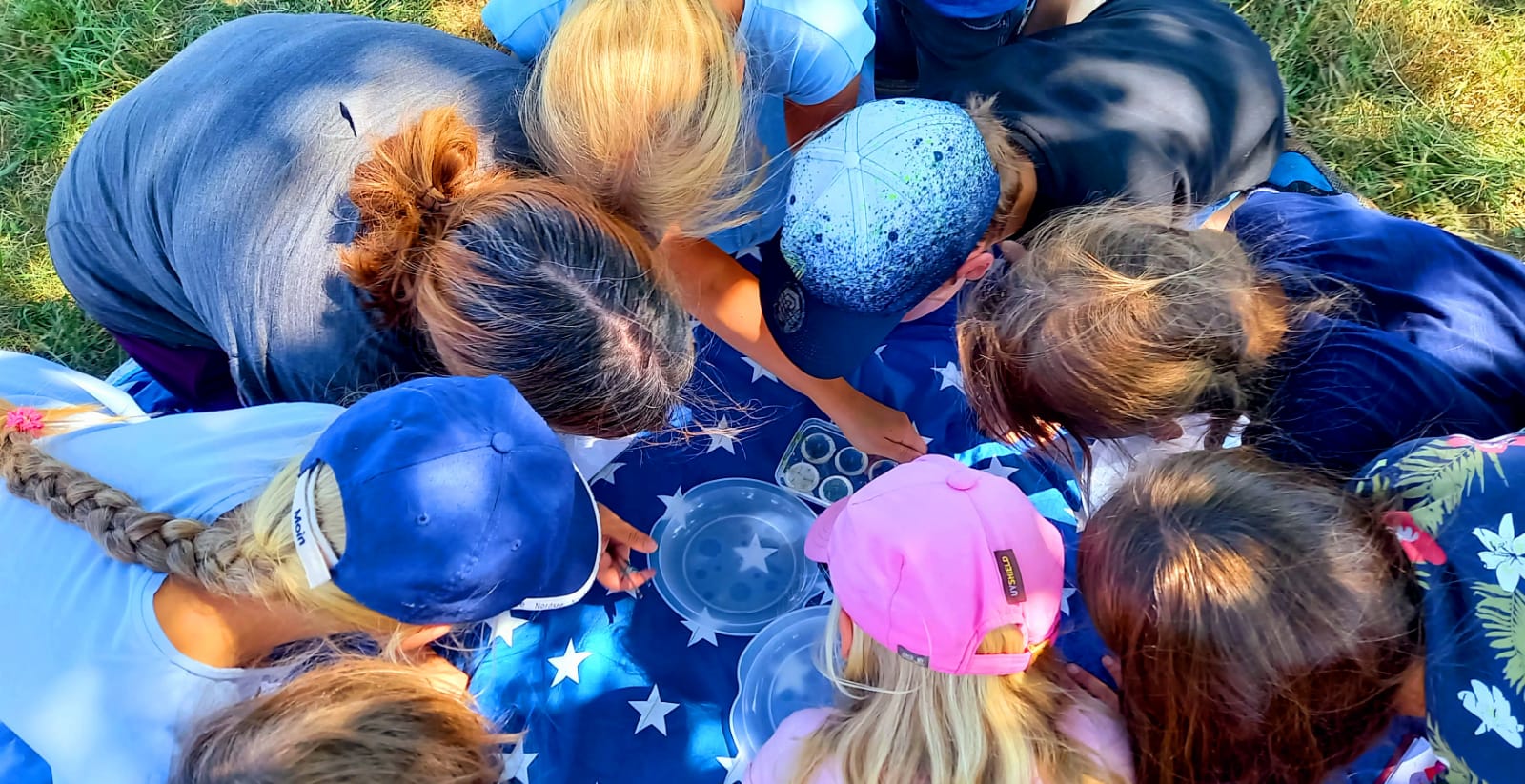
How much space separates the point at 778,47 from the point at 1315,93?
1.66 meters

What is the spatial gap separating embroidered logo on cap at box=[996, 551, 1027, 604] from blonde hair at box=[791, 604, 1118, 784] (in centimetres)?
5

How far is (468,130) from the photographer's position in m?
1.43

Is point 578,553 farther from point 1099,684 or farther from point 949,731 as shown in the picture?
point 1099,684

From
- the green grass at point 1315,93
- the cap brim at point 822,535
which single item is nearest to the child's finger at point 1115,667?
the cap brim at point 822,535

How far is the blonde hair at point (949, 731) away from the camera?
49.7 inches

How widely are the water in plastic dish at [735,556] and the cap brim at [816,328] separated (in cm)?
37

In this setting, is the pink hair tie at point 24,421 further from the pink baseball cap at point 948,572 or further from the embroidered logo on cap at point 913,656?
the embroidered logo on cap at point 913,656

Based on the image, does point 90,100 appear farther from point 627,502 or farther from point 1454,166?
point 1454,166

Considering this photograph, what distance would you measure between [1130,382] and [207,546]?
4.50 ft

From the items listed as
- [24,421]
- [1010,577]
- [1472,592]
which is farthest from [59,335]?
[1472,592]

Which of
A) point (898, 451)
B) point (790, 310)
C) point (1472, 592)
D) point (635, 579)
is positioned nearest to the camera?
point (1472, 592)

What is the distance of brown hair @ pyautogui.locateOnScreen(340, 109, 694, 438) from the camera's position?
1.31 meters

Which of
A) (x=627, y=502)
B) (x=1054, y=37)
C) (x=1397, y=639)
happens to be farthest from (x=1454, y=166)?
(x=627, y=502)

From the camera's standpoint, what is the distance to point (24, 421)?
4.55 ft
